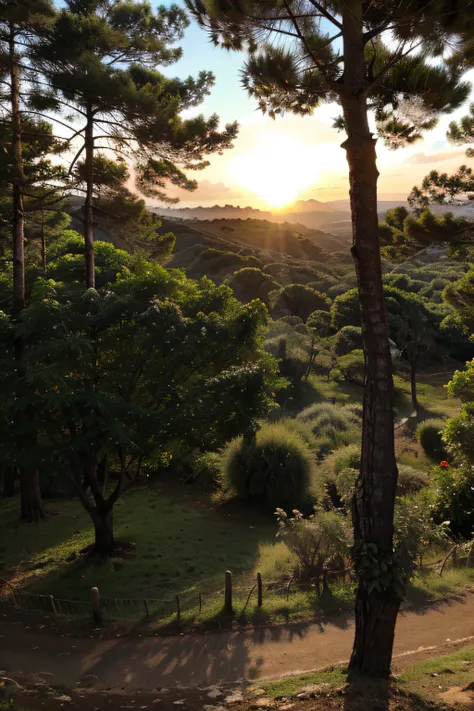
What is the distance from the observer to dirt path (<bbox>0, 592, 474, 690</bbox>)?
8.40 metres

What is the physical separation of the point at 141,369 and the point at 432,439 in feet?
48.2

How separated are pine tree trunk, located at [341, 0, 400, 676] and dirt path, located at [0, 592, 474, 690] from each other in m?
2.37

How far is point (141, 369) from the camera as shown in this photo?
43.8 feet

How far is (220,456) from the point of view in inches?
765

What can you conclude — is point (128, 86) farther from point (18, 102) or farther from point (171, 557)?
point (171, 557)

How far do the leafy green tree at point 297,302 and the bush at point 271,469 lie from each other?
30.8 meters

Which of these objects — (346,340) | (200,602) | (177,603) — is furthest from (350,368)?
(177,603)

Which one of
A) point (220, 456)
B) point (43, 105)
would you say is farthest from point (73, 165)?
point (220, 456)

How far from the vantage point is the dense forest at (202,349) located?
6770 millimetres

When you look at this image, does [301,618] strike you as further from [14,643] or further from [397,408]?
[397,408]

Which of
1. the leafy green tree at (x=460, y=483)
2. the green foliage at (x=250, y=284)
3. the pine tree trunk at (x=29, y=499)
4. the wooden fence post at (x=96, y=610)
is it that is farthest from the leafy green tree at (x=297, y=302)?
the wooden fence post at (x=96, y=610)

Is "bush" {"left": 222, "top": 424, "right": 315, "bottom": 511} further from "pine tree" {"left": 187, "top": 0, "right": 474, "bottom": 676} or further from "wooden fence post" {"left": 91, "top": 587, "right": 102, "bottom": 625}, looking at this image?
"pine tree" {"left": 187, "top": 0, "right": 474, "bottom": 676}

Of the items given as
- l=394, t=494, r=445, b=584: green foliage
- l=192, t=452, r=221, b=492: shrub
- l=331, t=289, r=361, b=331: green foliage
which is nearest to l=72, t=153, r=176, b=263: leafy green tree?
l=192, t=452, r=221, b=492: shrub

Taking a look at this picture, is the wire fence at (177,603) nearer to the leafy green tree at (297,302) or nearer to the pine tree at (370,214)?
the pine tree at (370,214)
